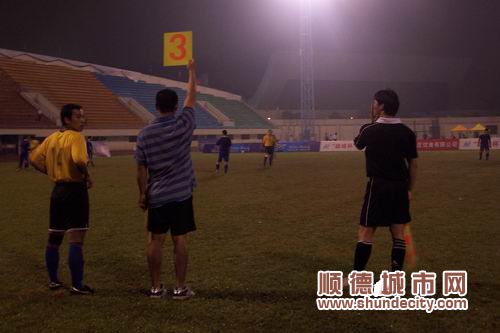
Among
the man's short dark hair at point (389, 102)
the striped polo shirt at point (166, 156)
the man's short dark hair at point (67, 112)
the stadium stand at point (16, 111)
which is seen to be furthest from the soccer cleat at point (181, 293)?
the stadium stand at point (16, 111)

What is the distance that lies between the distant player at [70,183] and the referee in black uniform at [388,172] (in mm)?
2822

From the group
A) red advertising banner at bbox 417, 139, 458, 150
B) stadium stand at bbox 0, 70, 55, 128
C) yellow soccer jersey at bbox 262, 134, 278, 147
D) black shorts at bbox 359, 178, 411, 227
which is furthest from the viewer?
red advertising banner at bbox 417, 139, 458, 150

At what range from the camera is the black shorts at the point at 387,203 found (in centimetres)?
446

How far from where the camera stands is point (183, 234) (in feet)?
14.8

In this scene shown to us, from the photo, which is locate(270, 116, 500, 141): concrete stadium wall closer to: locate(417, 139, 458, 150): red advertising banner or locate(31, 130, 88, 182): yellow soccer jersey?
locate(417, 139, 458, 150): red advertising banner

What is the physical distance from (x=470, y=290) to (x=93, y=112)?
46910mm

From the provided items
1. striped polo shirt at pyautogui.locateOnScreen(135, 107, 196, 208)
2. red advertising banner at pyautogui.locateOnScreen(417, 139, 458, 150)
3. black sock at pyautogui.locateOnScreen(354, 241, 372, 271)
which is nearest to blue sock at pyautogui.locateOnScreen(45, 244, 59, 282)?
striped polo shirt at pyautogui.locateOnScreen(135, 107, 196, 208)

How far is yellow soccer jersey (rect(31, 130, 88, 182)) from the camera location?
15.5 feet

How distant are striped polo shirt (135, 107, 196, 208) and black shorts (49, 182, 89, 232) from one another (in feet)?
2.83

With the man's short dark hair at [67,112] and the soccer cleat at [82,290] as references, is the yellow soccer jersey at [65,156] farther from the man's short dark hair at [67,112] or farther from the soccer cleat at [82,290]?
the soccer cleat at [82,290]

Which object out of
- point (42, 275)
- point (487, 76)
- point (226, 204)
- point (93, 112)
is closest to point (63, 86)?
point (93, 112)

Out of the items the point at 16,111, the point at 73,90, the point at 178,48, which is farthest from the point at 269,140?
the point at 73,90

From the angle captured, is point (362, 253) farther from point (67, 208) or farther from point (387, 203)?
point (67, 208)

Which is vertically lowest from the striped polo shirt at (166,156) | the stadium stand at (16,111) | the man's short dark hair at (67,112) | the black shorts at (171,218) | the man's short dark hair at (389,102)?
the black shorts at (171,218)
